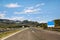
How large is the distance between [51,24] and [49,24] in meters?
1.11

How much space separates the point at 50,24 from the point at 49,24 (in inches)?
19.8

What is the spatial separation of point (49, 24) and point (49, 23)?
17.5 inches

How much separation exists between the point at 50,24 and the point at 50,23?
46 cm

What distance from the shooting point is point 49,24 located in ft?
252

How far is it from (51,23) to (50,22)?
60cm

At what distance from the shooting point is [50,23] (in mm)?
76812

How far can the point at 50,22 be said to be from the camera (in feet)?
251

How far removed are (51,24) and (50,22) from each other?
0.97 m

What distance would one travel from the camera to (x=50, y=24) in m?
76.6

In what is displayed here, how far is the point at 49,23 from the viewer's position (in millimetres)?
77062

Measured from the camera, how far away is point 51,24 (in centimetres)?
7612

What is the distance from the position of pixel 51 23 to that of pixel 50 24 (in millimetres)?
661
